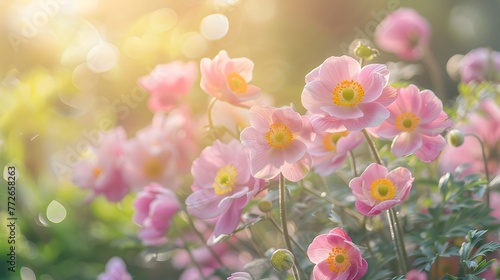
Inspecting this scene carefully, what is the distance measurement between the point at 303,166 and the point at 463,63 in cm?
70

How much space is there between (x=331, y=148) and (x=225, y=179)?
15 cm

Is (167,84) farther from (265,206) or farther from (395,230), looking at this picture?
(395,230)

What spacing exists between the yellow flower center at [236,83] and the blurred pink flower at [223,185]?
3.3 inches

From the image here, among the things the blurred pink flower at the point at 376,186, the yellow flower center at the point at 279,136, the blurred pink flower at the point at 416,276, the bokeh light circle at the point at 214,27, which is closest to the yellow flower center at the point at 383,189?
the blurred pink flower at the point at 376,186

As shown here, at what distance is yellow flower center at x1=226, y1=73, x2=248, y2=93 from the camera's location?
0.93 metres

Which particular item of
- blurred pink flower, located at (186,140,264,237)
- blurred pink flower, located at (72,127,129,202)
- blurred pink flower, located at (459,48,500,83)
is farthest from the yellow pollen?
blurred pink flower, located at (459,48,500,83)

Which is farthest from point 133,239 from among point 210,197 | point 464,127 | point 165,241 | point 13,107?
point 464,127

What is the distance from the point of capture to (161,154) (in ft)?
3.96

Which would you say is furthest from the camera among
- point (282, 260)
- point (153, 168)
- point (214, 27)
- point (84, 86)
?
point (214, 27)

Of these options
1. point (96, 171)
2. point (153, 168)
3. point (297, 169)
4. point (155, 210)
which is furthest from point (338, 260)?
point (96, 171)

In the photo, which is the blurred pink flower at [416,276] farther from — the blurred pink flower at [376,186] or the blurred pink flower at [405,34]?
the blurred pink flower at [405,34]

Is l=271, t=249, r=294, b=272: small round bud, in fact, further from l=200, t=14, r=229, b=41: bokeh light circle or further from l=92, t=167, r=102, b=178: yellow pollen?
l=200, t=14, r=229, b=41: bokeh light circle

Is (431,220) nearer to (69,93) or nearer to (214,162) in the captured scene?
(214,162)

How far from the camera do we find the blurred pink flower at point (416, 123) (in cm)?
83
